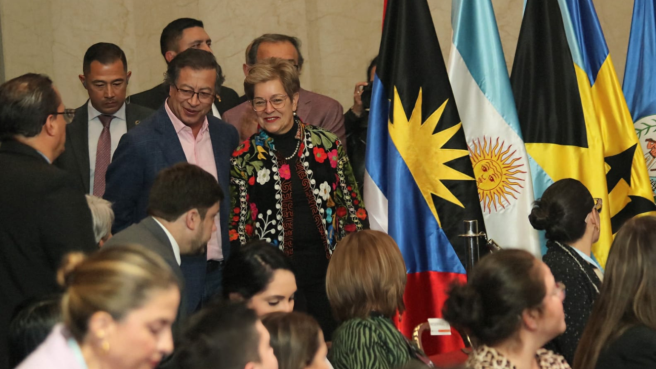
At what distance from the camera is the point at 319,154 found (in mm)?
3967

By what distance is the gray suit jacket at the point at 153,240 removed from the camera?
283cm

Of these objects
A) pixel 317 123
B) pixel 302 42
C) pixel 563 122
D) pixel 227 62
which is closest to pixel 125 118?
pixel 317 123

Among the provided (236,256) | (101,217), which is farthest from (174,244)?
(101,217)

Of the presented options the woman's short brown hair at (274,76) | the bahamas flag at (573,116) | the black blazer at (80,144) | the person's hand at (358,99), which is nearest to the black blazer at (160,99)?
the black blazer at (80,144)

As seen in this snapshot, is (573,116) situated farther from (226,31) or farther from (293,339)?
(293,339)

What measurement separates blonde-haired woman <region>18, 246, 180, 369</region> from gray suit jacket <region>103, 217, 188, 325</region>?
1011mm

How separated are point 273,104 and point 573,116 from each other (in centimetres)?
166

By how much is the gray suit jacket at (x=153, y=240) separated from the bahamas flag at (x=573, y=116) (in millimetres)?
2349

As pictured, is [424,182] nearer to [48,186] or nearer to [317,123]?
[317,123]

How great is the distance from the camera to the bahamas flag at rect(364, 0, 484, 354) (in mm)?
4172

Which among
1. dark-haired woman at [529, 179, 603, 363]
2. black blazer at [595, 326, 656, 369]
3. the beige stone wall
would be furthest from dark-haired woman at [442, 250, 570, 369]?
the beige stone wall

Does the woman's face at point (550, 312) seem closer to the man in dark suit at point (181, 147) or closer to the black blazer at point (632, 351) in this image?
the black blazer at point (632, 351)

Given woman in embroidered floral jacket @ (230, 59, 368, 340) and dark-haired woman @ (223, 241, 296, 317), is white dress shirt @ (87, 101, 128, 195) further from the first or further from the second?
dark-haired woman @ (223, 241, 296, 317)

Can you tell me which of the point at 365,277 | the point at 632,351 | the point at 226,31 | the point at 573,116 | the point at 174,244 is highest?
the point at 226,31
